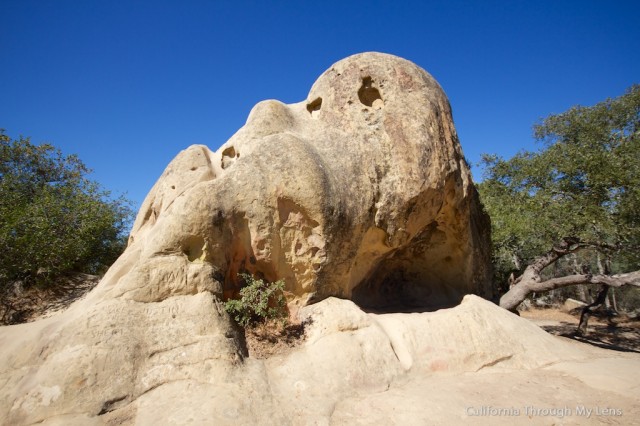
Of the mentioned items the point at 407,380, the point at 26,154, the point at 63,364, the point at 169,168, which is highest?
the point at 26,154

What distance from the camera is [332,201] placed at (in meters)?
5.81

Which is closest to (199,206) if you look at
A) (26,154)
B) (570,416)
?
(570,416)

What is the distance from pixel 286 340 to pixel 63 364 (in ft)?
9.25

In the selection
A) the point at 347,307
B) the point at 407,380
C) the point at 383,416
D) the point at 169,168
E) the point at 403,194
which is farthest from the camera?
the point at 169,168

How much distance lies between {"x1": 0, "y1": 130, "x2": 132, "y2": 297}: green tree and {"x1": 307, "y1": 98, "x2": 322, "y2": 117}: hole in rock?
709 cm

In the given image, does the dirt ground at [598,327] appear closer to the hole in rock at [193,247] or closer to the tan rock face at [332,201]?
the tan rock face at [332,201]

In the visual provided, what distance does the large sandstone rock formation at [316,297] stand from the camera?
12.8 feet

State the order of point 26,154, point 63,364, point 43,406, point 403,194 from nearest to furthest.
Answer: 1. point 43,406
2. point 63,364
3. point 403,194
4. point 26,154

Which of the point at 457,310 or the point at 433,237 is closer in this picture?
the point at 457,310

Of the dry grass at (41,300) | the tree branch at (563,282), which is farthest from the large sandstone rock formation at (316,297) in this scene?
the dry grass at (41,300)

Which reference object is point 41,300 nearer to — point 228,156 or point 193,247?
point 228,156

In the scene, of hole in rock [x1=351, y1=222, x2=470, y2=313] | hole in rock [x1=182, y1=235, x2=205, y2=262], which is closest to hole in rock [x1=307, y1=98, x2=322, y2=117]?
hole in rock [x1=351, y1=222, x2=470, y2=313]

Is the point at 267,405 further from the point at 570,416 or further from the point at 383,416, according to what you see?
the point at 570,416

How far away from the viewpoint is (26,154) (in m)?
12.5
